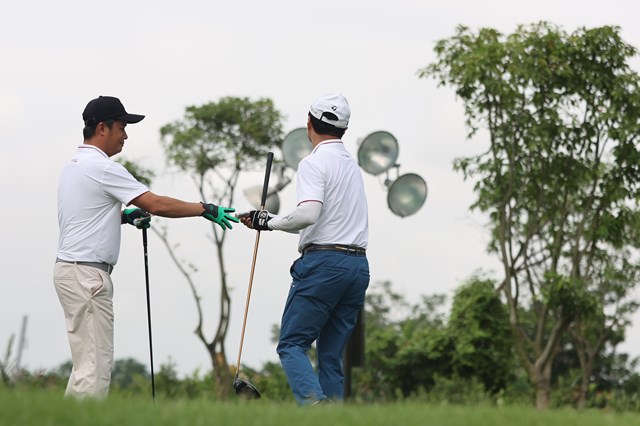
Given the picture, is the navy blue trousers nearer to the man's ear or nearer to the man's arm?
the man's arm

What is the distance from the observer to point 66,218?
719 centimetres

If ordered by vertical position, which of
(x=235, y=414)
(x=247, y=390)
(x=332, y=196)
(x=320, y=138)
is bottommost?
(x=235, y=414)

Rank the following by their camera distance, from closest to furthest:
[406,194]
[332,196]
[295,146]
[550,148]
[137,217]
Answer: [332,196] → [137,217] → [295,146] → [406,194] → [550,148]

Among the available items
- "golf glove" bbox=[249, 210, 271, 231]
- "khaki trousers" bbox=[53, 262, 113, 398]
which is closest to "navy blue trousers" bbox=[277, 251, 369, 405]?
"golf glove" bbox=[249, 210, 271, 231]

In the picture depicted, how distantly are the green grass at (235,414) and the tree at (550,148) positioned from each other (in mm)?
15718

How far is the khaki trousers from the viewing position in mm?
6965

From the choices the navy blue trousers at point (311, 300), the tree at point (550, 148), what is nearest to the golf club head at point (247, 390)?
the navy blue trousers at point (311, 300)

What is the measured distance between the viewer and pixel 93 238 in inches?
280

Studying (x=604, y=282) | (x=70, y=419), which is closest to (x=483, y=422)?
(x=70, y=419)

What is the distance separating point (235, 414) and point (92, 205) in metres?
2.62

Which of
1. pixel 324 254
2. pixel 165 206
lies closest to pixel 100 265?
pixel 165 206

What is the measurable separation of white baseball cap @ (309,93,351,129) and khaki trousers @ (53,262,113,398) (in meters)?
1.80

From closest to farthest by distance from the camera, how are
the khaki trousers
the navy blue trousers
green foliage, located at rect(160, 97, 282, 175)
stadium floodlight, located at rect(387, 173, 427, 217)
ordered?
1. the khaki trousers
2. the navy blue trousers
3. stadium floodlight, located at rect(387, 173, 427, 217)
4. green foliage, located at rect(160, 97, 282, 175)

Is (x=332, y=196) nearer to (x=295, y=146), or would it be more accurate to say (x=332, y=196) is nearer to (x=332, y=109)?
(x=332, y=109)
